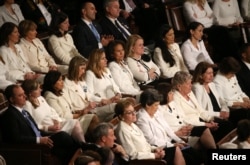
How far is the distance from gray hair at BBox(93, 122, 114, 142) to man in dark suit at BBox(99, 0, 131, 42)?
2.39 meters

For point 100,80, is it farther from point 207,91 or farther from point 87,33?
point 207,91

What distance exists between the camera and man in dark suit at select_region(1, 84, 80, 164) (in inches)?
230

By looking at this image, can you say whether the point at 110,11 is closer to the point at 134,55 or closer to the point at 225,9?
the point at 134,55

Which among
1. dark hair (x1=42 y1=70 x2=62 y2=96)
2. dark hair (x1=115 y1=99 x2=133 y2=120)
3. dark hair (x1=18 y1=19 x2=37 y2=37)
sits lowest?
dark hair (x1=115 y1=99 x2=133 y2=120)

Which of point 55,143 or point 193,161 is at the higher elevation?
point 55,143

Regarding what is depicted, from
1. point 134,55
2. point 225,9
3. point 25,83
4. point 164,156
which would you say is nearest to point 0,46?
point 25,83

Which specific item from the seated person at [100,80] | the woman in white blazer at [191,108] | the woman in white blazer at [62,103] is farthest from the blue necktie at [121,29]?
the woman in white blazer at [62,103]

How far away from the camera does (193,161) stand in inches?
253

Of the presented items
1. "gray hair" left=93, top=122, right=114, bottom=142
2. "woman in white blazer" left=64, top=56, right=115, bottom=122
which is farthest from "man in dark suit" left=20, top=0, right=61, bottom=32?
"gray hair" left=93, top=122, right=114, bottom=142

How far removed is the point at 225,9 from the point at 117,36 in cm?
156

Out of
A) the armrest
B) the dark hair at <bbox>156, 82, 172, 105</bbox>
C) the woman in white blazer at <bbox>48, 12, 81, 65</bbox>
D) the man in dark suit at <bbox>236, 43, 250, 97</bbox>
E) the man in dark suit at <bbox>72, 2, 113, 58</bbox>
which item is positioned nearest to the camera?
the armrest

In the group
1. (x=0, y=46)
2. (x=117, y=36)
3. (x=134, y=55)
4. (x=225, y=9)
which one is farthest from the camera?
(x=225, y=9)

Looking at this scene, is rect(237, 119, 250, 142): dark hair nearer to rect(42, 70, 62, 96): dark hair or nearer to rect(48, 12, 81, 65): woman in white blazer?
rect(42, 70, 62, 96): dark hair

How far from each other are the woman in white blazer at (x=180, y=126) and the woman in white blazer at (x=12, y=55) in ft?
3.61
